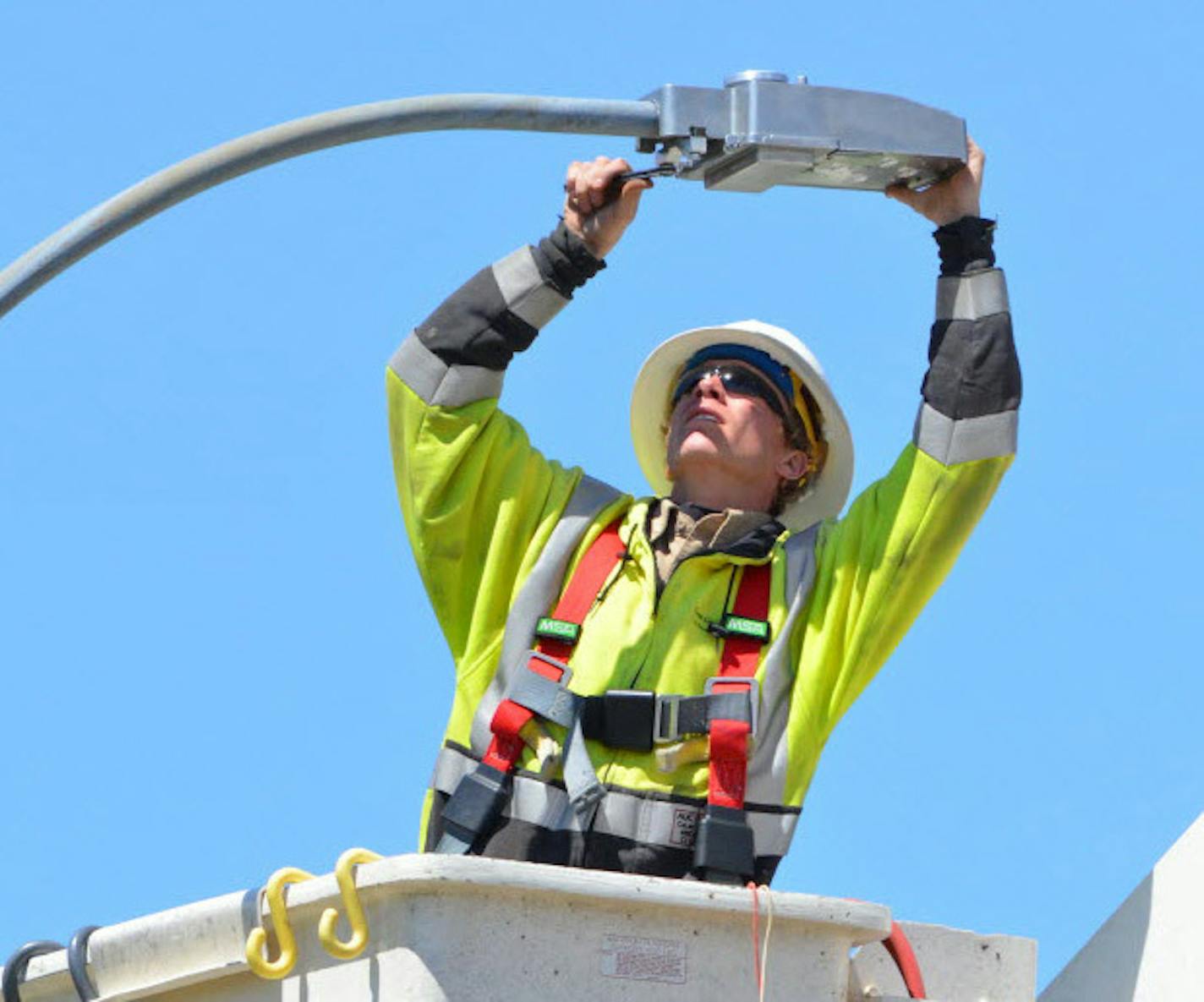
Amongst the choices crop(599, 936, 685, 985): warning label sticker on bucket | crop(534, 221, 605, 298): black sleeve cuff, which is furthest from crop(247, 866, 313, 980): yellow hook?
crop(534, 221, 605, 298): black sleeve cuff

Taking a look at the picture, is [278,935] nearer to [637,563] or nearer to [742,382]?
[637,563]

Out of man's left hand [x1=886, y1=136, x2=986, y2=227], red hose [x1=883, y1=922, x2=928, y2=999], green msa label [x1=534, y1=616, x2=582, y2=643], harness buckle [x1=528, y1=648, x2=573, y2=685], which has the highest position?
man's left hand [x1=886, y1=136, x2=986, y2=227]

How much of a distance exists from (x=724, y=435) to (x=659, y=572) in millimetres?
632

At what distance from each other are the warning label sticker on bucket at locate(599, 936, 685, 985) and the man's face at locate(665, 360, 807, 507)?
3179mm

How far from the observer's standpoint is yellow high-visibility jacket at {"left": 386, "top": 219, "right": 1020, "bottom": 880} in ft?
28.1

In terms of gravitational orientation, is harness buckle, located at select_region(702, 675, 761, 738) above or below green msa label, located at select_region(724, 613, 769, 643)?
below

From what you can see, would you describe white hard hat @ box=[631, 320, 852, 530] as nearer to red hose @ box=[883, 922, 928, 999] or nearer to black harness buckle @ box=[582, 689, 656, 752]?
black harness buckle @ box=[582, 689, 656, 752]

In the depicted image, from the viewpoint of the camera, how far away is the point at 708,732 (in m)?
8.54

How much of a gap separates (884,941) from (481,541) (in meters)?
2.30

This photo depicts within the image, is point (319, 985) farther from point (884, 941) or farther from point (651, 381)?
point (651, 381)

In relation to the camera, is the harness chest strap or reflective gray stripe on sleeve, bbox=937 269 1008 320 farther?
reflective gray stripe on sleeve, bbox=937 269 1008 320

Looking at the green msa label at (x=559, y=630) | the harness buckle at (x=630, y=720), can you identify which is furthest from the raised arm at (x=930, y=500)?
the green msa label at (x=559, y=630)

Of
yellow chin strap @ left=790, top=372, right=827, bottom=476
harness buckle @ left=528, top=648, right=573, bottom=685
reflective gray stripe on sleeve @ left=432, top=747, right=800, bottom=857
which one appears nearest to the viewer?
reflective gray stripe on sleeve @ left=432, top=747, right=800, bottom=857

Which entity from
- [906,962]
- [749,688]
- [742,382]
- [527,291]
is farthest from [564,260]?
[906,962]
